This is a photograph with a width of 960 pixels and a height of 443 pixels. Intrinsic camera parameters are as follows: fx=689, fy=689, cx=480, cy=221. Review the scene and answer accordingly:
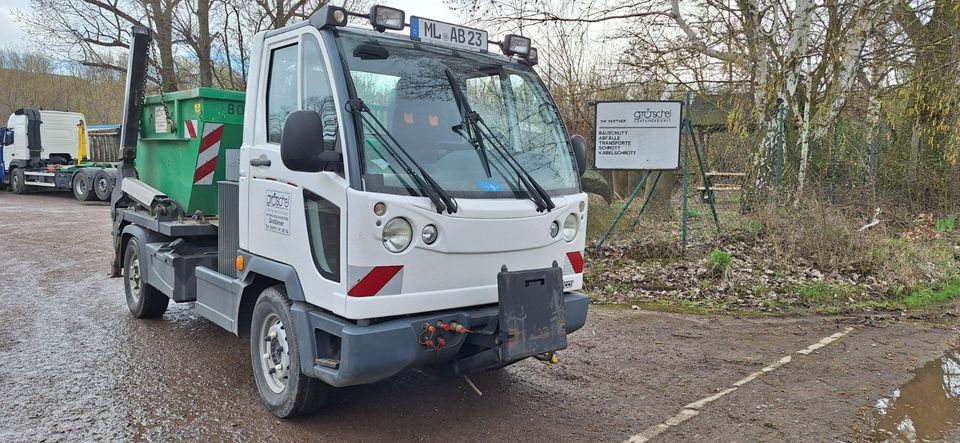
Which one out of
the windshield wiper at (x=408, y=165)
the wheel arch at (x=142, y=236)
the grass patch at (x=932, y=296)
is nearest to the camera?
the windshield wiper at (x=408, y=165)

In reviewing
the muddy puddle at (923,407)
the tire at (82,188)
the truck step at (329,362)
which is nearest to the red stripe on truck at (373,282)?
the truck step at (329,362)

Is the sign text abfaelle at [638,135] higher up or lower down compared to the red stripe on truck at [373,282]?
higher up

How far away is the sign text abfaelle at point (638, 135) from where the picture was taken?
8.79 m

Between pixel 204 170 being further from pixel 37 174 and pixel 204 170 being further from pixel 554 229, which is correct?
pixel 37 174

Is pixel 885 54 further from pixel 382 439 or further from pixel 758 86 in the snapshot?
pixel 382 439

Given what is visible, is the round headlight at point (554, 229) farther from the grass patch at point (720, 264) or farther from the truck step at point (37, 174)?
the truck step at point (37, 174)

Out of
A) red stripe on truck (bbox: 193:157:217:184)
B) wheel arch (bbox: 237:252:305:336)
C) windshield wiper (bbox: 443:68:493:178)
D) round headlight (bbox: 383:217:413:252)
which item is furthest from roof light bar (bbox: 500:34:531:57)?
red stripe on truck (bbox: 193:157:217:184)

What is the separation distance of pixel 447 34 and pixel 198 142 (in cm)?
239

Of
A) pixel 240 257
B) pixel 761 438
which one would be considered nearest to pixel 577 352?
pixel 761 438

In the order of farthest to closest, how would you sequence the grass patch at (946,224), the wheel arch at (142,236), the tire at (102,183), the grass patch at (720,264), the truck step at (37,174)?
1. the truck step at (37,174)
2. the tire at (102,183)
3. the grass patch at (946,224)
4. the grass patch at (720,264)
5. the wheel arch at (142,236)

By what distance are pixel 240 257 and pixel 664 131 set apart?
234 inches

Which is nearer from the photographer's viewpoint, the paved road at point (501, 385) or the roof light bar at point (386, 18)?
the roof light bar at point (386, 18)

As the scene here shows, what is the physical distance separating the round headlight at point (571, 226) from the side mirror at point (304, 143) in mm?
1617

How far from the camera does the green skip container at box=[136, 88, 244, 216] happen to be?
17.8 feet
